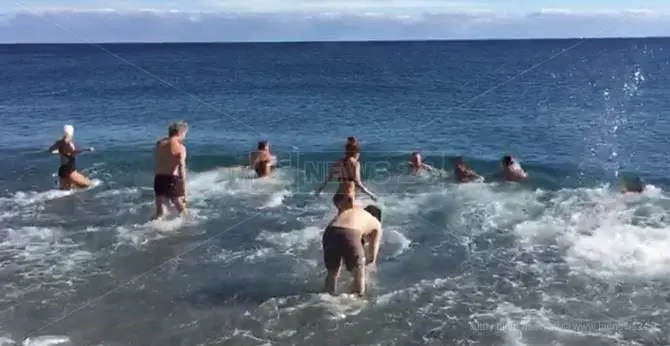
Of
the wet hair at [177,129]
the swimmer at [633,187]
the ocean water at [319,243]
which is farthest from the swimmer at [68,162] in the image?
the swimmer at [633,187]

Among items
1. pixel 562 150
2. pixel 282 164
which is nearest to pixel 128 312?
pixel 282 164

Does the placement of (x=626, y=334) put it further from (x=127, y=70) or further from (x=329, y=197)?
(x=127, y=70)

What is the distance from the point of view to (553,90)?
46.9m

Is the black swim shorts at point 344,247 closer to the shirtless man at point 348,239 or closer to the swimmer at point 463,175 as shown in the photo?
the shirtless man at point 348,239

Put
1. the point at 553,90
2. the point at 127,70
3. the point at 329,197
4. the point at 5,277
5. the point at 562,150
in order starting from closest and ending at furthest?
the point at 5,277, the point at 329,197, the point at 562,150, the point at 553,90, the point at 127,70

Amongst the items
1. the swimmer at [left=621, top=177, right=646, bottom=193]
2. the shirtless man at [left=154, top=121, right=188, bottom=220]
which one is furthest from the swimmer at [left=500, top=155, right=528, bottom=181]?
the shirtless man at [left=154, top=121, right=188, bottom=220]

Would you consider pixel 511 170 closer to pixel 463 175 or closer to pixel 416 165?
pixel 463 175

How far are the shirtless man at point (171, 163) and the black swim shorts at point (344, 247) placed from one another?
4.66 meters

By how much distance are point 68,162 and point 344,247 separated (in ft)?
32.1

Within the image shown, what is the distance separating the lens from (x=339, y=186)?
11.7 metres

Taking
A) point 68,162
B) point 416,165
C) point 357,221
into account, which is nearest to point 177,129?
point 68,162

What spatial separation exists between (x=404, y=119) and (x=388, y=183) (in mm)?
16762

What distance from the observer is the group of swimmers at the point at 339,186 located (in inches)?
365

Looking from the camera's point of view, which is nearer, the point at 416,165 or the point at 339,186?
the point at 339,186
